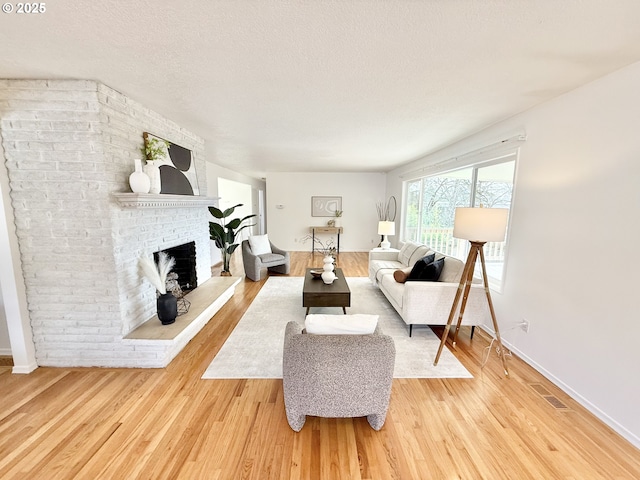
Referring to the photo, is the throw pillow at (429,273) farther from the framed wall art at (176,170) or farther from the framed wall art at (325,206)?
the framed wall art at (325,206)

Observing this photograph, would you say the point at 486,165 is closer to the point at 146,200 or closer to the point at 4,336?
the point at 146,200

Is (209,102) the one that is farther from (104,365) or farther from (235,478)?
(235,478)

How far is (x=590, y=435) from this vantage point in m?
1.80

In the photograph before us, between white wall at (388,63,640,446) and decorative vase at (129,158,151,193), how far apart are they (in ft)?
12.1

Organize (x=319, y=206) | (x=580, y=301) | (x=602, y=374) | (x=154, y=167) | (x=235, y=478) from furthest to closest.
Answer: (x=319, y=206) → (x=154, y=167) → (x=580, y=301) → (x=602, y=374) → (x=235, y=478)

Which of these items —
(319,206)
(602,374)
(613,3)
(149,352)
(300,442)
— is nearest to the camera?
(613,3)

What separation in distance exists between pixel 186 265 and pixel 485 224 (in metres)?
3.61

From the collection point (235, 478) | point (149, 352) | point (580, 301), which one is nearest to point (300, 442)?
point (235, 478)

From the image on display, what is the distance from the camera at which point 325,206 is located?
8.16 metres

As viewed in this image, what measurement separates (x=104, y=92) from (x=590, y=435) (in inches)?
175

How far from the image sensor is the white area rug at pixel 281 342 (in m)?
2.45

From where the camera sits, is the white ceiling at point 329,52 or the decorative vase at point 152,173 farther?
the decorative vase at point 152,173

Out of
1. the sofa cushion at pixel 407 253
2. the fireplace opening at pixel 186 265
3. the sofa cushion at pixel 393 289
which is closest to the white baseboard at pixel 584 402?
the sofa cushion at pixel 393 289

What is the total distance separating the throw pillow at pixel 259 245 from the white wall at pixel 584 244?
13.9 feet
